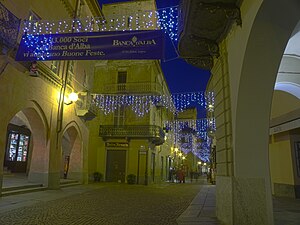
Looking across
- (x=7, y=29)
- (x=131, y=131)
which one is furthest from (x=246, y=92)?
(x=131, y=131)

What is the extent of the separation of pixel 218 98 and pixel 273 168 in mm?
7374

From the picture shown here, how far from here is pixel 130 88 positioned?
2219 cm

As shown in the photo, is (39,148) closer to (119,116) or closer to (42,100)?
(42,100)

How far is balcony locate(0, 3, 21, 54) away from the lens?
341 inches

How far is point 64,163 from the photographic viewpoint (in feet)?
61.2

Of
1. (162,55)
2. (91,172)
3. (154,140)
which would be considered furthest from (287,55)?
Result: (91,172)

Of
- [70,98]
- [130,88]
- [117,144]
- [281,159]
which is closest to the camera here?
[281,159]

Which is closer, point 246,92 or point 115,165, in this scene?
point 246,92

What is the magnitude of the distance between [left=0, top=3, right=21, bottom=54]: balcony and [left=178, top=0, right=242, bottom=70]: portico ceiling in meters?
6.08

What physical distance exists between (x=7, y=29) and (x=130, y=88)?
13696 millimetres

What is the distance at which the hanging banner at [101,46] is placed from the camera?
6992 mm

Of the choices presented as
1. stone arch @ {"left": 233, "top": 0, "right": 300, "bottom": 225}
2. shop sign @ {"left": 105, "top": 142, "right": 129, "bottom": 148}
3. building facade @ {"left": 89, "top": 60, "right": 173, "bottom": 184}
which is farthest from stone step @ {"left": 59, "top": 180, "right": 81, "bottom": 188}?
stone arch @ {"left": 233, "top": 0, "right": 300, "bottom": 225}

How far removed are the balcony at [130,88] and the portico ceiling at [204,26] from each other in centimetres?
1428

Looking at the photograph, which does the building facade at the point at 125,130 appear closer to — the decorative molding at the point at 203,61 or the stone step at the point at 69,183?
the stone step at the point at 69,183
